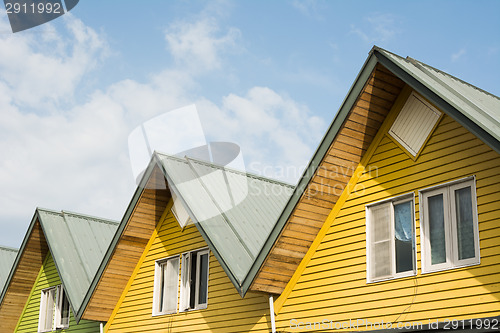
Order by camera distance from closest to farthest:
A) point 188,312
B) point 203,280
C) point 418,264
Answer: point 418,264 < point 188,312 < point 203,280

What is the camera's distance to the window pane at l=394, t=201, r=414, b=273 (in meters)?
11.7

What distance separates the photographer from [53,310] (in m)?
22.1

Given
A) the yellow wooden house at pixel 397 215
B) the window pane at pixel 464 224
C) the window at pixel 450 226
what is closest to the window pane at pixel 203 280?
the yellow wooden house at pixel 397 215

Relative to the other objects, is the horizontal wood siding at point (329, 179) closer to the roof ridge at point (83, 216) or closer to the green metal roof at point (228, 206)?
the green metal roof at point (228, 206)

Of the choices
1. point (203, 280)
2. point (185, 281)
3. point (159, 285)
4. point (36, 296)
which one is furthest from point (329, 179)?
point (36, 296)

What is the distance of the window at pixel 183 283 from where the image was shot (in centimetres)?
1625

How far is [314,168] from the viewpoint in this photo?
41.4ft

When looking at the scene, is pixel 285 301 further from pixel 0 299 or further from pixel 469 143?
pixel 0 299

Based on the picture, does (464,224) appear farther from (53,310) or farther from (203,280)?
(53,310)

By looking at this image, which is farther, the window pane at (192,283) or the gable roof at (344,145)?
the window pane at (192,283)

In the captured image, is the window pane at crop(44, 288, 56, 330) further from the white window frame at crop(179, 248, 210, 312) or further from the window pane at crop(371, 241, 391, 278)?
the window pane at crop(371, 241, 391, 278)

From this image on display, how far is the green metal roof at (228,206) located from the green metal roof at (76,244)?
16.3 feet

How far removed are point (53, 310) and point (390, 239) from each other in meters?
13.9

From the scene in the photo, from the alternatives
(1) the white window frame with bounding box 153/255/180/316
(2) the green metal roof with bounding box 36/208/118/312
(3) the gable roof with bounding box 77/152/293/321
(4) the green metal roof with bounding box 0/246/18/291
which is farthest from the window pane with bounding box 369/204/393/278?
(4) the green metal roof with bounding box 0/246/18/291
